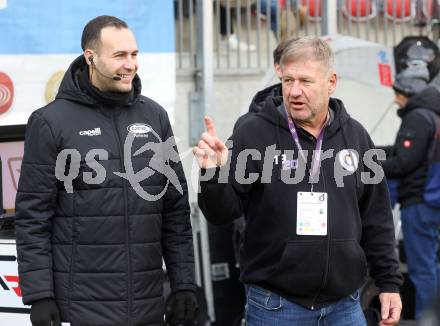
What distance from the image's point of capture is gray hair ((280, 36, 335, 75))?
373cm

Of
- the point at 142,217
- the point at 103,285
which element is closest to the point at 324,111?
the point at 142,217

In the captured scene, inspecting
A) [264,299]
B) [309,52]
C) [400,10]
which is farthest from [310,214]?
[400,10]

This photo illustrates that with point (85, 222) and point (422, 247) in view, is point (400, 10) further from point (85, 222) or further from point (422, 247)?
point (85, 222)

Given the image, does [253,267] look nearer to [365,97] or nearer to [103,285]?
[103,285]

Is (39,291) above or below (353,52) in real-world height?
below

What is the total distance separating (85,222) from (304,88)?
3.29ft

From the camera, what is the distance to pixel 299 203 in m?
3.68

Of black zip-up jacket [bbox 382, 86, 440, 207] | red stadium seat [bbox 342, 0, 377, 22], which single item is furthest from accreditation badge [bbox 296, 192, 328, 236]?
red stadium seat [bbox 342, 0, 377, 22]

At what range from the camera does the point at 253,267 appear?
3779 mm

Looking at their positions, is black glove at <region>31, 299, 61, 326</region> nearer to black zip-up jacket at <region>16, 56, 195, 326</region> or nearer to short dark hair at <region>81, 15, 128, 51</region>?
black zip-up jacket at <region>16, 56, 195, 326</region>

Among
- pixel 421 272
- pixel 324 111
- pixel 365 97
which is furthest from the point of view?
pixel 365 97

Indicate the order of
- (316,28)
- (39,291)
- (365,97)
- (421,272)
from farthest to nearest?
(316,28) → (365,97) → (421,272) → (39,291)

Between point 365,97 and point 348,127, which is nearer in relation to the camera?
point 348,127

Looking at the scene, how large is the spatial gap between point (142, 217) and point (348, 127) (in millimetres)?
932
